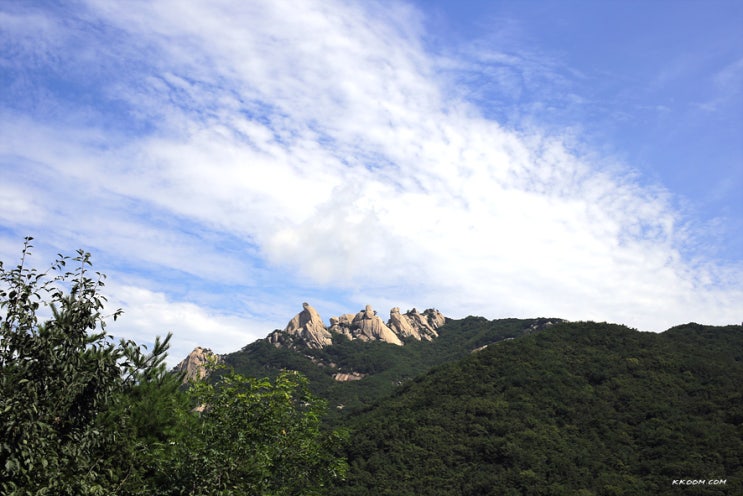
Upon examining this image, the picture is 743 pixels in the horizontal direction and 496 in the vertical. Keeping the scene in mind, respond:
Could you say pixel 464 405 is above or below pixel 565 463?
above

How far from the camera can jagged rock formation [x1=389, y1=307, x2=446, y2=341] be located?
594 feet

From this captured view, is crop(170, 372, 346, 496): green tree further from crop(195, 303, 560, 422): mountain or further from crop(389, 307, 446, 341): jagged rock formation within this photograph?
crop(389, 307, 446, 341): jagged rock formation

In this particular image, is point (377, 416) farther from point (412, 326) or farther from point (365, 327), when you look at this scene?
point (412, 326)

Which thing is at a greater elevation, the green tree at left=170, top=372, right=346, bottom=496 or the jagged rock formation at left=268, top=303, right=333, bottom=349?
the jagged rock formation at left=268, top=303, right=333, bottom=349

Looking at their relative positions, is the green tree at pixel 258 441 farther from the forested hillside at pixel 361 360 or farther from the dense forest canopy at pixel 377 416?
the forested hillside at pixel 361 360

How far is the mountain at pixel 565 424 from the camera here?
57969 mm

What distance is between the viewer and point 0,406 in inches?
365

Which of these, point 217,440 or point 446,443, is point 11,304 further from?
point 446,443

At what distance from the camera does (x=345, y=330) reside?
563 feet

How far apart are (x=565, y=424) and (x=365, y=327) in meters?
104

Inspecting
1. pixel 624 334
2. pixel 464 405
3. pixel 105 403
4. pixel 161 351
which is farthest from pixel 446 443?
pixel 105 403

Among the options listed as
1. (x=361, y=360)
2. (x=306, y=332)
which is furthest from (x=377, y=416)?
(x=306, y=332)

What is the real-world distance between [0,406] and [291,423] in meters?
11.0

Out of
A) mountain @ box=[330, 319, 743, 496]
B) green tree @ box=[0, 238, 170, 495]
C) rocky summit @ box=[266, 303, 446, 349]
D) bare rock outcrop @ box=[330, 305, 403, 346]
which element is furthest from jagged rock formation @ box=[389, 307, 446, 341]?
green tree @ box=[0, 238, 170, 495]
